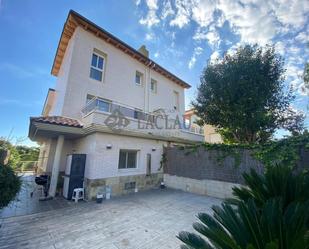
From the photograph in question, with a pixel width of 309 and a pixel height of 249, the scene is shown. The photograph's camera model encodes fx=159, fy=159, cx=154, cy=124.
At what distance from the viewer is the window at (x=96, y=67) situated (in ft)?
37.1

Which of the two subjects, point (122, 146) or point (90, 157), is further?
point (122, 146)

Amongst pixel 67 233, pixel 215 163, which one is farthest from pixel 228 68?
pixel 67 233

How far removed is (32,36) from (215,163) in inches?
511

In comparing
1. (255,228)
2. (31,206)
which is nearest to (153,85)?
(31,206)

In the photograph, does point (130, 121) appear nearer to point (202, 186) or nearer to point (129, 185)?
point (129, 185)

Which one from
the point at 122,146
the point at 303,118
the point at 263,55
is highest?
the point at 263,55

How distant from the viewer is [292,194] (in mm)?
3084

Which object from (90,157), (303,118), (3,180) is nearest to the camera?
(3,180)

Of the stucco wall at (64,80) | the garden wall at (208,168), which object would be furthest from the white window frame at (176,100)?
the stucco wall at (64,80)

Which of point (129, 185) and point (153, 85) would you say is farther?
point (153, 85)

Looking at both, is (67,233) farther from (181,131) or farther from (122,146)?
(181,131)

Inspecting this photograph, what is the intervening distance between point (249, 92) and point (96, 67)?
10.8 m

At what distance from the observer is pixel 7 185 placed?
4137mm

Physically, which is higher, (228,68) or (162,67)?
(162,67)
